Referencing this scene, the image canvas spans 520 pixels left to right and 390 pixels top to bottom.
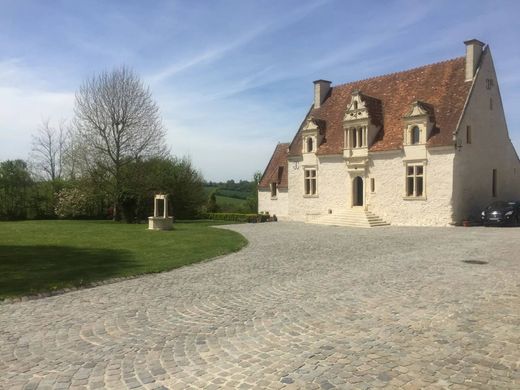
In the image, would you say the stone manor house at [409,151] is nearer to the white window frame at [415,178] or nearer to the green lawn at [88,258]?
the white window frame at [415,178]

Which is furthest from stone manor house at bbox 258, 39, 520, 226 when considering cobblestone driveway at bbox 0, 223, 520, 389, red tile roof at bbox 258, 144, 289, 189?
cobblestone driveway at bbox 0, 223, 520, 389

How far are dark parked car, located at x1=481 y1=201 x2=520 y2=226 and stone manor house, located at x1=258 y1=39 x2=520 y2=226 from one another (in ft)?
4.52

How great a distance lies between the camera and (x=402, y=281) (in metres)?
9.47

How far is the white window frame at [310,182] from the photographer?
32031 millimetres

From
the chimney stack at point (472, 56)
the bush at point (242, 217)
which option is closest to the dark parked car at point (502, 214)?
the chimney stack at point (472, 56)

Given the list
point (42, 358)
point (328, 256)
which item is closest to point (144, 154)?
point (328, 256)

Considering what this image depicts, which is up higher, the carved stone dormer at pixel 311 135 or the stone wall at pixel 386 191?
the carved stone dormer at pixel 311 135

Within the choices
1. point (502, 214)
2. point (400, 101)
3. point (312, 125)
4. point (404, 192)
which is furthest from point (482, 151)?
point (312, 125)

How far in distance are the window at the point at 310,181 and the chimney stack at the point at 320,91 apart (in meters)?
5.67

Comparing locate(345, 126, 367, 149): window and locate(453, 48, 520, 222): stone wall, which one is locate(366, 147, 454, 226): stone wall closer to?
locate(453, 48, 520, 222): stone wall

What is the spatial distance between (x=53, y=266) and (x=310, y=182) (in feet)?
74.7

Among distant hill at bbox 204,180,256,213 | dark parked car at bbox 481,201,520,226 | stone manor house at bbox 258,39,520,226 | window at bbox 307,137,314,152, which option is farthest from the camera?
distant hill at bbox 204,180,256,213

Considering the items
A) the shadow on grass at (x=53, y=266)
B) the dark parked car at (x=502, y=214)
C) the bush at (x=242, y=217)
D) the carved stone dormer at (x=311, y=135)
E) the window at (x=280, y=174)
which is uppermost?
the carved stone dormer at (x=311, y=135)

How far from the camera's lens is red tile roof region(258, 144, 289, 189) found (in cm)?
3641
